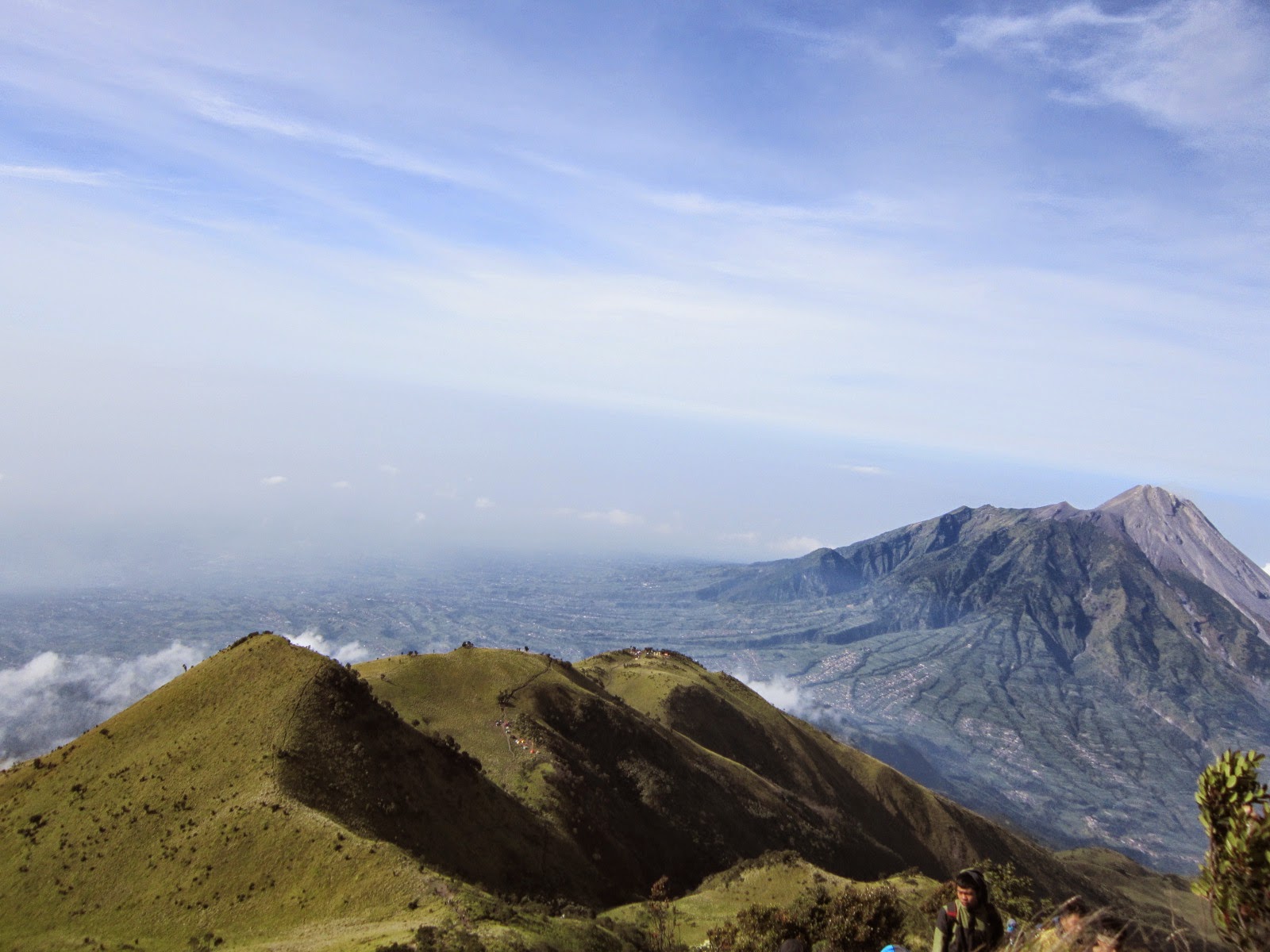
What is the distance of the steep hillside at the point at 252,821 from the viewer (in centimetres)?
3859

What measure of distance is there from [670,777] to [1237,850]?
245 feet

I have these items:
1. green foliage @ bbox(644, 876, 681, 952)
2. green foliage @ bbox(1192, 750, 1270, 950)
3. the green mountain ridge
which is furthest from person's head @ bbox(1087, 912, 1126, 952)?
green foliage @ bbox(644, 876, 681, 952)

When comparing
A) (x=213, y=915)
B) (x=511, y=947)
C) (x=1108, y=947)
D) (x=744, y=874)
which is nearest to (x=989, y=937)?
(x=1108, y=947)

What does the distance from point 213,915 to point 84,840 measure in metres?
11.8

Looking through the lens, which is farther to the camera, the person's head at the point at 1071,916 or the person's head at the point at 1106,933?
the person's head at the point at 1071,916

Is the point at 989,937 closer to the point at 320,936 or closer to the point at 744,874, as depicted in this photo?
the point at 320,936

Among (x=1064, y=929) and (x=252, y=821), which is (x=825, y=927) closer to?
(x=1064, y=929)

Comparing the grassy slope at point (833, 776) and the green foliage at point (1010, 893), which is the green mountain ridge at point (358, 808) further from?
the green foliage at point (1010, 893)

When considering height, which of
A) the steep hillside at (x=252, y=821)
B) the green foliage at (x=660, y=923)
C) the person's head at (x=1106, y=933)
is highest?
the person's head at (x=1106, y=933)

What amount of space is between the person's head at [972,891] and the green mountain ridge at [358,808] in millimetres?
25949

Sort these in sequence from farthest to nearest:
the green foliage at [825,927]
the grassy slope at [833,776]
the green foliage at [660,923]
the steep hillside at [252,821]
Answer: the grassy slope at [833,776] < the green foliage at [660,923] < the steep hillside at [252,821] < the green foliage at [825,927]

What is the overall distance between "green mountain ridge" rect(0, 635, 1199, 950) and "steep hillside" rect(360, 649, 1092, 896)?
1.09 feet

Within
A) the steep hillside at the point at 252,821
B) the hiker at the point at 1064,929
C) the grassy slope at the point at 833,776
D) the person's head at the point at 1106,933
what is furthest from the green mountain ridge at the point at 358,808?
the person's head at the point at 1106,933

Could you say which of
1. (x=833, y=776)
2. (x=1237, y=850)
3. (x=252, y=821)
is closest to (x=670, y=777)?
(x=833, y=776)
